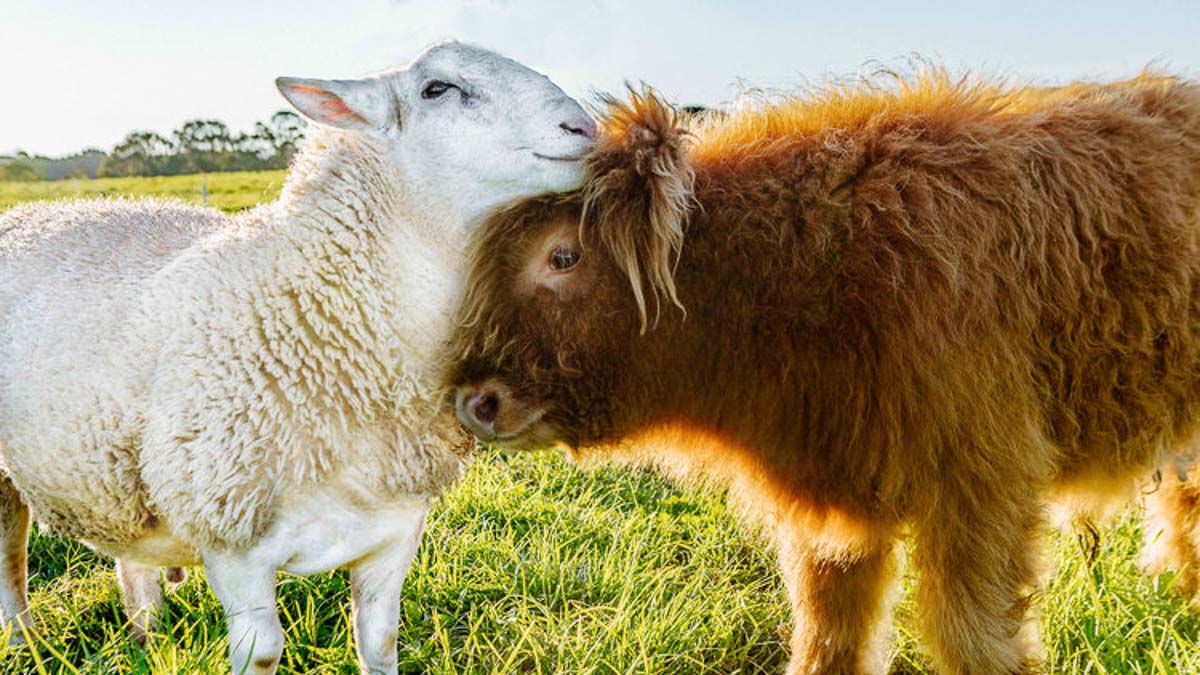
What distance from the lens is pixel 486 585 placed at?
3.58 meters

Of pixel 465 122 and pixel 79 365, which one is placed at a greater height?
pixel 465 122

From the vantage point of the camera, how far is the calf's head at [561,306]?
2455mm

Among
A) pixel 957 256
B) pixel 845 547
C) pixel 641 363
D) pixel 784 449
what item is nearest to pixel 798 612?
pixel 845 547

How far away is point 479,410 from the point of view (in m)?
2.50

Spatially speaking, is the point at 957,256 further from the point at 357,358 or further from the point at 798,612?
the point at 357,358

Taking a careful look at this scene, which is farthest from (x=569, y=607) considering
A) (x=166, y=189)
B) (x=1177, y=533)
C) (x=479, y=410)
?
(x=166, y=189)

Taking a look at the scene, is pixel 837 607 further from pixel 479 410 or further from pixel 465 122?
pixel 465 122

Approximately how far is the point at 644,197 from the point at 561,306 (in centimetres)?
38

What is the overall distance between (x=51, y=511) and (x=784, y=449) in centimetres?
225

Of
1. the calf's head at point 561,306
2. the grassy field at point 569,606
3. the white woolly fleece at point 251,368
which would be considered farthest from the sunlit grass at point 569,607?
the calf's head at point 561,306

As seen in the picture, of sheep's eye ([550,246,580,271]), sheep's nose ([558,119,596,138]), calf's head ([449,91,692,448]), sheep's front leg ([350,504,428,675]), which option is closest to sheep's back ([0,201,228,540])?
sheep's front leg ([350,504,428,675])

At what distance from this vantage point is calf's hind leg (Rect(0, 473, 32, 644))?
11.0ft

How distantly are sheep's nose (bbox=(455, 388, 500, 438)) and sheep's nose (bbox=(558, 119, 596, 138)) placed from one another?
2.48ft

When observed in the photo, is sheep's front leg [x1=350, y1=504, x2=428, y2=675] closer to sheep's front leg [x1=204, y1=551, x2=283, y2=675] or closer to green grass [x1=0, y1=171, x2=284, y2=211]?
sheep's front leg [x1=204, y1=551, x2=283, y2=675]
